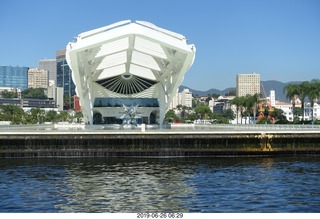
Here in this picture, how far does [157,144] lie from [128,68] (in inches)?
1223

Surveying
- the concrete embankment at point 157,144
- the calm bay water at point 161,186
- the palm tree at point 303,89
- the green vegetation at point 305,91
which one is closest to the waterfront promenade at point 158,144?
the concrete embankment at point 157,144

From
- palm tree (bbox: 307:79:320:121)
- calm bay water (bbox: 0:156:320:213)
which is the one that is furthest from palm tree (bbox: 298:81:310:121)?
calm bay water (bbox: 0:156:320:213)

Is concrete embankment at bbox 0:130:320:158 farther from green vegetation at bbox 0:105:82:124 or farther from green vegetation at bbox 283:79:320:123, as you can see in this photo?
green vegetation at bbox 0:105:82:124

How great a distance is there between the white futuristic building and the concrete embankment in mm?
11917

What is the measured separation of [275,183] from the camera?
82.0ft

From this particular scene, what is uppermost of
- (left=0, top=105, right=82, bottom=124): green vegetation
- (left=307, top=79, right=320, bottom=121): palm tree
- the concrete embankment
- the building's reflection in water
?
(left=307, top=79, right=320, bottom=121): palm tree

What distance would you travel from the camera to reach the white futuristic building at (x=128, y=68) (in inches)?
2058

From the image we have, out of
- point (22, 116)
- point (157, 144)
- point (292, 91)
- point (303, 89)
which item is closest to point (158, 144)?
point (157, 144)

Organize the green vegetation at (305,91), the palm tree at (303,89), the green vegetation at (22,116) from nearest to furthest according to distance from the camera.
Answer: the green vegetation at (305,91)
the palm tree at (303,89)
the green vegetation at (22,116)

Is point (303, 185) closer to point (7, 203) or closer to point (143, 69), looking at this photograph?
point (7, 203)

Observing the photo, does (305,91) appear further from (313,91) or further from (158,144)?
(158,144)

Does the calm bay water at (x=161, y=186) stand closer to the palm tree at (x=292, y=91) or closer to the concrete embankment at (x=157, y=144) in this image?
the concrete embankment at (x=157, y=144)

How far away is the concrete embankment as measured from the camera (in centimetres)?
4219

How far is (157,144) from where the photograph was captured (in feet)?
140
